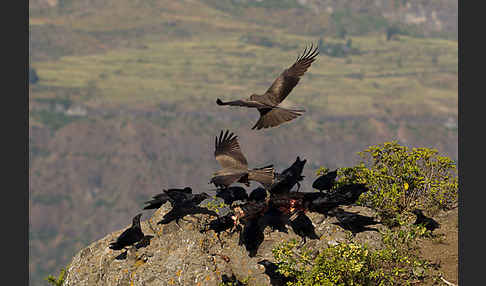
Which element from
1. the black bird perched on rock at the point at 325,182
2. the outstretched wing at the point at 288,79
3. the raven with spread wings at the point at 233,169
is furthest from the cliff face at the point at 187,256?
the outstretched wing at the point at 288,79

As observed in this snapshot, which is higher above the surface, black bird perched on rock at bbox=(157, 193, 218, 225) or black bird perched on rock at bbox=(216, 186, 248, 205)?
black bird perched on rock at bbox=(216, 186, 248, 205)

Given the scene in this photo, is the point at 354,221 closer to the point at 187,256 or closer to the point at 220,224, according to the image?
the point at 220,224

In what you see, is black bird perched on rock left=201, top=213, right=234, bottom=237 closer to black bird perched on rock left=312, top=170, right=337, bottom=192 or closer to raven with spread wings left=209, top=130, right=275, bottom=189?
raven with spread wings left=209, top=130, right=275, bottom=189

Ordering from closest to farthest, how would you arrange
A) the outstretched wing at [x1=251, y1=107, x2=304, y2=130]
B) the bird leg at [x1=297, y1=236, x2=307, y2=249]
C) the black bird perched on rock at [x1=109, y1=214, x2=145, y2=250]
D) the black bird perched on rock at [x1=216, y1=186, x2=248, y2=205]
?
the outstretched wing at [x1=251, y1=107, x2=304, y2=130] → the bird leg at [x1=297, y1=236, x2=307, y2=249] → the black bird perched on rock at [x1=109, y1=214, x2=145, y2=250] → the black bird perched on rock at [x1=216, y1=186, x2=248, y2=205]

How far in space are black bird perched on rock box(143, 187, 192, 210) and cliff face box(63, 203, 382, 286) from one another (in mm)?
309

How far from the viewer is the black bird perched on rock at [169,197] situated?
2952 cm

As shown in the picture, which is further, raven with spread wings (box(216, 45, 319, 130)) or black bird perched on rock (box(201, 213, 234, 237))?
black bird perched on rock (box(201, 213, 234, 237))

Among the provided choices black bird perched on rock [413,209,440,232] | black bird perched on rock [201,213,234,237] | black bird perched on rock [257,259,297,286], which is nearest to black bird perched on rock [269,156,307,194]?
black bird perched on rock [201,213,234,237]

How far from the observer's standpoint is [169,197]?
29.9m

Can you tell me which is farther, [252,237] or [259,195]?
[259,195]

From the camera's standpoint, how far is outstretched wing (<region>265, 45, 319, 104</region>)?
28344 millimetres

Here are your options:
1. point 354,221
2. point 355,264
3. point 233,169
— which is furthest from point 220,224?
Answer: point 355,264

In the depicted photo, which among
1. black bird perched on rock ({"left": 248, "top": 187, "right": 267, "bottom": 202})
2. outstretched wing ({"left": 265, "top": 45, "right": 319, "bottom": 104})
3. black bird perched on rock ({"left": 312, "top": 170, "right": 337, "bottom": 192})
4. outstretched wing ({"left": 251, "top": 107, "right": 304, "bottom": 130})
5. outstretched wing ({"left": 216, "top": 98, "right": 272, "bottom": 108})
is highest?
outstretched wing ({"left": 265, "top": 45, "right": 319, "bottom": 104})

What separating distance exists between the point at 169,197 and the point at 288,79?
6751 millimetres
